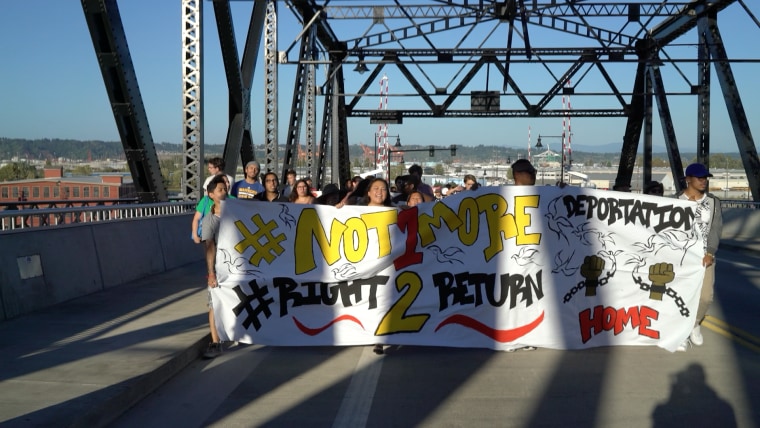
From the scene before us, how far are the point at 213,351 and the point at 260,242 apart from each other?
47.2 inches

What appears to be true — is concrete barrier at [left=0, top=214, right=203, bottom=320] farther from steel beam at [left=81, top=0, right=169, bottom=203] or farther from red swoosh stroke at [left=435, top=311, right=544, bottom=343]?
red swoosh stroke at [left=435, top=311, right=544, bottom=343]

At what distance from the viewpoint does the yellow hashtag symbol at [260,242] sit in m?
8.25

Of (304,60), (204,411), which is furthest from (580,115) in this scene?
(204,411)

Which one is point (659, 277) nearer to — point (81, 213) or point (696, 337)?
point (696, 337)

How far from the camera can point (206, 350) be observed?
320 inches

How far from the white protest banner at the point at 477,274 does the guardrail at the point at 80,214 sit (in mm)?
2727

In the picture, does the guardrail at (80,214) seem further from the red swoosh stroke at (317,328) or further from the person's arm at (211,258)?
the red swoosh stroke at (317,328)

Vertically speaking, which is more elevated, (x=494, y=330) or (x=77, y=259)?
(x=77, y=259)

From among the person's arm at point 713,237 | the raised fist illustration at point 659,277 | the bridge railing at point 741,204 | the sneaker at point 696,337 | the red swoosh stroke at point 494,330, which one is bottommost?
the bridge railing at point 741,204

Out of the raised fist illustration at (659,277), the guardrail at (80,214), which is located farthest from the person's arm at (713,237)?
the guardrail at (80,214)

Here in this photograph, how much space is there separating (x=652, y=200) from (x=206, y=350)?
4835 mm

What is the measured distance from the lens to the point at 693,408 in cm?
597

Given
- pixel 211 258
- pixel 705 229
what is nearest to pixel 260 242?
pixel 211 258

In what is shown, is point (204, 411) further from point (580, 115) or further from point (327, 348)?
point (580, 115)
